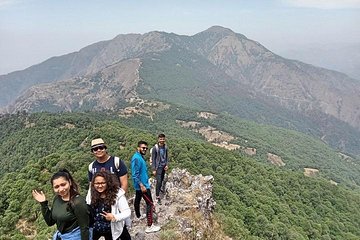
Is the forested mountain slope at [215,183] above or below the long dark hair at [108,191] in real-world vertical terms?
below

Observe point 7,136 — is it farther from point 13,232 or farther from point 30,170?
point 13,232

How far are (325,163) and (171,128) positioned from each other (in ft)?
268

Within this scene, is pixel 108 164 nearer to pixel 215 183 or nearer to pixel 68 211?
pixel 68 211

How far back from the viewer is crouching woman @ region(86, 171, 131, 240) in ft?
24.4

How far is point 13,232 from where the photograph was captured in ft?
103

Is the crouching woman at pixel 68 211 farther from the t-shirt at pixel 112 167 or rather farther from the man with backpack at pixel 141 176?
the man with backpack at pixel 141 176

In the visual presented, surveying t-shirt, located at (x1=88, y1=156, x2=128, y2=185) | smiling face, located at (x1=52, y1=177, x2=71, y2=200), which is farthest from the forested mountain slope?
smiling face, located at (x1=52, y1=177, x2=71, y2=200)

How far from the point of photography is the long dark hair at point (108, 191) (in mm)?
7414

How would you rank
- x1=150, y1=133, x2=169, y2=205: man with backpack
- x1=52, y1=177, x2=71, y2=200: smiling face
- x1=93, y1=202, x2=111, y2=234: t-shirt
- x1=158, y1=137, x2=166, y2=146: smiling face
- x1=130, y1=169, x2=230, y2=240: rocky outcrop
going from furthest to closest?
x1=150, y1=133, x2=169, y2=205: man with backpack → x1=158, y1=137, x2=166, y2=146: smiling face → x1=130, y1=169, x2=230, y2=240: rocky outcrop → x1=93, y1=202, x2=111, y2=234: t-shirt → x1=52, y1=177, x2=71, y2=200: smiling face

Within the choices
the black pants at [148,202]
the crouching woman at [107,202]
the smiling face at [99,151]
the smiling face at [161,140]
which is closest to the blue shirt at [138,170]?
the black pants at [148,202]

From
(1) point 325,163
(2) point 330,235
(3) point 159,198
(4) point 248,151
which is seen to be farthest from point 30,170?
(1) point 325,163

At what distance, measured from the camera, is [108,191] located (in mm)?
7457

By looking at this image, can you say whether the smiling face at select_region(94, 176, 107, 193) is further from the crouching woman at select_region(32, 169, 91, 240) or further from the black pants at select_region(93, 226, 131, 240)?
the black pants at select_region(93, 226, 131, 240)

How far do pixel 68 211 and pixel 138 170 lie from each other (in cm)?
465
